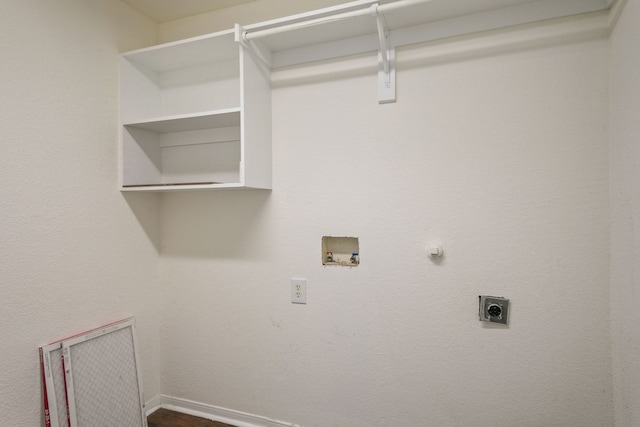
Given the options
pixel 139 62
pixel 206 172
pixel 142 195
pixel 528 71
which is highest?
pixel 139 62

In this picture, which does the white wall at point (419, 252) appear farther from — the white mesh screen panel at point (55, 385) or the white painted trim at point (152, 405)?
the white mesh screen panel at point (55, 385)

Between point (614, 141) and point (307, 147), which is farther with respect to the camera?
point (307, 147)

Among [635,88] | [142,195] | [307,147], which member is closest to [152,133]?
[142,195]

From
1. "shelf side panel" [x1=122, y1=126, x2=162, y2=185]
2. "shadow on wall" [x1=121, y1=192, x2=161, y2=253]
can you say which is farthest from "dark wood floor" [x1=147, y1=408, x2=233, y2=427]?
"shelf side panel" [x1=122, y1=126, x2=162, y2=185]

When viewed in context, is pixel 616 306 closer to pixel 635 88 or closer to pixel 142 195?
pixel 635 88

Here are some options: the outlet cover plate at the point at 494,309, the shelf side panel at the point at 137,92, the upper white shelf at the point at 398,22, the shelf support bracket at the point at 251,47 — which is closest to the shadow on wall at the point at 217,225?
the shelf side panel at the point at 137,92

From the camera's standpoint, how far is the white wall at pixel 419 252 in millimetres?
1204

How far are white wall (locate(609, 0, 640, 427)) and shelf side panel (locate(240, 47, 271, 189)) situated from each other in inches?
53.3

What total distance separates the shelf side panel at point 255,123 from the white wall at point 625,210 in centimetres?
135

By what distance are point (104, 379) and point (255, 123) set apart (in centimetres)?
136

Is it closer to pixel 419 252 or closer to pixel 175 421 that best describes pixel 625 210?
pixel 419 252

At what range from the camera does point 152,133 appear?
1757 mm

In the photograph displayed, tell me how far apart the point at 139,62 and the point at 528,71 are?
185cm

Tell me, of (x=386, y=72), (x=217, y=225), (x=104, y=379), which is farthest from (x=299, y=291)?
(x=386, y=72)
